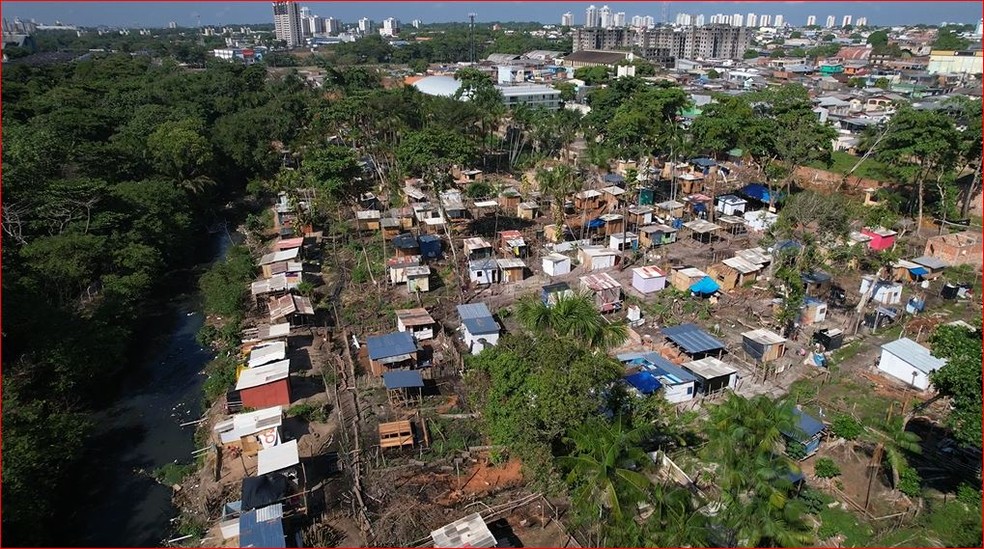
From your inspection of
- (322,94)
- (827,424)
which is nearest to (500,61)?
(322,94)

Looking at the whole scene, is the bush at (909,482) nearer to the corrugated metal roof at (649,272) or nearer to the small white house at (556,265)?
the corrugated metal roof at (649,272)

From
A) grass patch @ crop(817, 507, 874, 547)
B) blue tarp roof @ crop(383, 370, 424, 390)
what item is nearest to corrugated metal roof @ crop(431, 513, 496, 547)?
blue tarp roof @ crop(383, 370, 424, 390)

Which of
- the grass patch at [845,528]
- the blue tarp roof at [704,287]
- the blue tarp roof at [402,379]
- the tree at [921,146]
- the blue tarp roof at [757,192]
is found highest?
the tree at [921,146]

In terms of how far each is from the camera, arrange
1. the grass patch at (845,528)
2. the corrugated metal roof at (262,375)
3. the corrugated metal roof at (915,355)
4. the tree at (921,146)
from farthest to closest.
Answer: the tree at (921,146), the corrugated metal roof at (915,355), the corrugated metal roof at (262,375), the grass patch at (845,528)

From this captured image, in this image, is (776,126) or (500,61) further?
(500,61)

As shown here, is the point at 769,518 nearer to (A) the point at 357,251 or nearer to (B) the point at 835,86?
(A) the point at 357,251

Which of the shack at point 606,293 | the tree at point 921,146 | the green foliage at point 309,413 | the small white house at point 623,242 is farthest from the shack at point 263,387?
the tree at point 921,146
